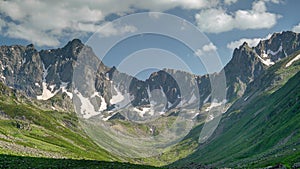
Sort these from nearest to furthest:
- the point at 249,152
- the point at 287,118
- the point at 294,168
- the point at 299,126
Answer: the point at 294,168 → the point at 299,126 → the point at 249,152 → the point at 287,118

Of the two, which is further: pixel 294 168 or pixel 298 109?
pixel 298 109

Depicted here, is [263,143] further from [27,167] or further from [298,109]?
[27,167]

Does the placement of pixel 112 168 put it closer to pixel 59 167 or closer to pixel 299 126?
pixel 59 167

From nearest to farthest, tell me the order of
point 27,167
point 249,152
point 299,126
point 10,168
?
point 10,168, point 27,167, point 299,126, point 249,152

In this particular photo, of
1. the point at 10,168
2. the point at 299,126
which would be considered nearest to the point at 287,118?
the point at 299,126

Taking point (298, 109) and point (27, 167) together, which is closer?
point (27, 167)

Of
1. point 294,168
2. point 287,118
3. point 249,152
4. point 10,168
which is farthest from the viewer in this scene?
point 287,118

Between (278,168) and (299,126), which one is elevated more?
(299,126)

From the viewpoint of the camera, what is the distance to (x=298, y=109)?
629ft

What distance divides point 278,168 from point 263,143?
139 metres

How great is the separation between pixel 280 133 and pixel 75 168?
134 metres

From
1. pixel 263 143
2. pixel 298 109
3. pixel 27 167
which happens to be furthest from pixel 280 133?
pixel 27 167

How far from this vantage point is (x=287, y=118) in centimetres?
19638

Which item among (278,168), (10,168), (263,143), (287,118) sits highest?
(287,118)
